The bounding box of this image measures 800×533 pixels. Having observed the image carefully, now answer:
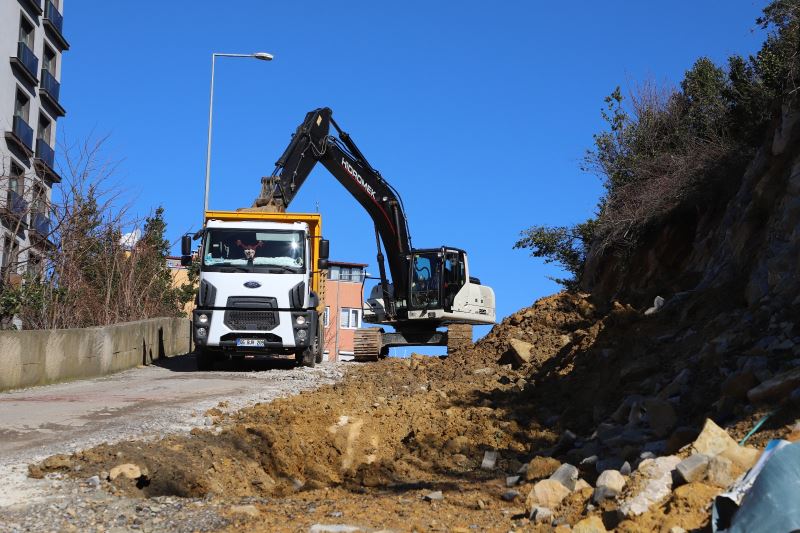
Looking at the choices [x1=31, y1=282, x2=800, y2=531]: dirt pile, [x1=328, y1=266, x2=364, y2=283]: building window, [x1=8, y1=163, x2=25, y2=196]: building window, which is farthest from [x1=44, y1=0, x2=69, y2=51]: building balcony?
[x1=31, y1=282, x2=800, y2=531]: dirt pile

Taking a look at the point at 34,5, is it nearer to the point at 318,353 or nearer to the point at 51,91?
the point at 51,91

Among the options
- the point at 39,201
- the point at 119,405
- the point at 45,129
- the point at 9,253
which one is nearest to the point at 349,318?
the point at 45,129

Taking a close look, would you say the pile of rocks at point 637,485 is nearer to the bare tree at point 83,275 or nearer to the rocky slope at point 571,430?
the rocky slope at point 571,430

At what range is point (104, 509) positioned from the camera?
7.18 m

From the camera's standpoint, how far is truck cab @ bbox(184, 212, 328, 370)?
19047mm

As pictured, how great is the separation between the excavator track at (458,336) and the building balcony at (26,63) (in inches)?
900

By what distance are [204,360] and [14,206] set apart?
16.3 feet

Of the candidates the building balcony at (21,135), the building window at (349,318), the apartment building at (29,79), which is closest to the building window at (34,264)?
the apartment building at (29,79)

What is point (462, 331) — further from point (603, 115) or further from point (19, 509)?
point (19, 509)

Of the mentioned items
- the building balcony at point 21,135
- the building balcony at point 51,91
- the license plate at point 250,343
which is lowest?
the license plate at point 250,343

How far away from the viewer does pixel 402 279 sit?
25594 millimetres

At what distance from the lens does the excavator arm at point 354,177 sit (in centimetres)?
2316

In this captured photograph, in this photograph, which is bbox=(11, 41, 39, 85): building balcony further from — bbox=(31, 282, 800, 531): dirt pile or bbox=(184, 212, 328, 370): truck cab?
bbox=(31, 282, 800, 531): dirt pile

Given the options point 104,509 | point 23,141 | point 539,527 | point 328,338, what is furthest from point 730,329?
point 328,338
